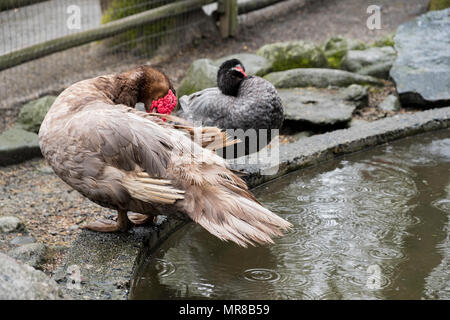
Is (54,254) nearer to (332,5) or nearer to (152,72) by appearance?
(152,72)

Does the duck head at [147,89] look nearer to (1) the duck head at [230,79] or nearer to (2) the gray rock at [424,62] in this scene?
(1) the duck head at [230,79]

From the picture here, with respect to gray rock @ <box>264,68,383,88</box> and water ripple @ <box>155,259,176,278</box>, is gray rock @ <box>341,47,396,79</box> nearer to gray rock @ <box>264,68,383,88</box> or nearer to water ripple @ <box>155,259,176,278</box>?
gray rock @ <box>264,68,383,88</box>

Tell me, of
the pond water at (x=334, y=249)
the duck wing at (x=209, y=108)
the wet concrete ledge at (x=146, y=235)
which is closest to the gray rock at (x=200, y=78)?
the duck wing at (x=209, y=108)

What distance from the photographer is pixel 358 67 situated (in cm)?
662

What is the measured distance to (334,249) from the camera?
124 inches

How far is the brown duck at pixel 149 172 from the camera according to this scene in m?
2.88

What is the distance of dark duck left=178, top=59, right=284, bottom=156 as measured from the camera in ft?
14.3

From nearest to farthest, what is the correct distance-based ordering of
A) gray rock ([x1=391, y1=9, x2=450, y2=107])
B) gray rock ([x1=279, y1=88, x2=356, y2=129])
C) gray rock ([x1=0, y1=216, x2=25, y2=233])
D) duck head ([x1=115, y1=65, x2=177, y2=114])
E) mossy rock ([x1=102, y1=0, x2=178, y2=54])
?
duck head ([x1=115, y1=65, x2=177, y2=114]) → gray rock ([x1=0, y1=216, x2=25, y2=233]) → gray rock ([x1=279, y1=88, x2=356, y2=129]) → gray rock ([x1=391, y1=9, x2=450, y2=107]) → mossy rock ([x1=102, y1=0, x2=178, y2=54])

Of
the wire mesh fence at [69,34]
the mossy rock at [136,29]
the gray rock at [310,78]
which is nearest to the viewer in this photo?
the gray rock at [310,78]

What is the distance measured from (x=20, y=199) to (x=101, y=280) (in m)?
1.93

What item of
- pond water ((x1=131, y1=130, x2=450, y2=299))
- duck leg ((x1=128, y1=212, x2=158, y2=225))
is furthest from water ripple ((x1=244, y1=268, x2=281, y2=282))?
duck leg ((x1=128, y1=212, x2=158, y2=225))

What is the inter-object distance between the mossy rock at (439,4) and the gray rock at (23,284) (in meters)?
7.25

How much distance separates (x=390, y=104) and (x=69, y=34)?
131 inches

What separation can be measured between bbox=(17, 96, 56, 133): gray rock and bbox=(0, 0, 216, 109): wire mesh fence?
55 centimetres
